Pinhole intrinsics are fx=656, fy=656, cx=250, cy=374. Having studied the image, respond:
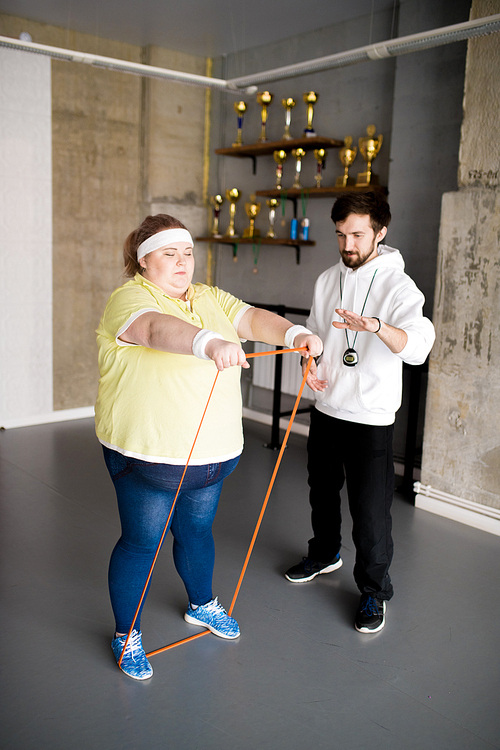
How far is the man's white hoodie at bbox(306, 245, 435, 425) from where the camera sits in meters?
2.47

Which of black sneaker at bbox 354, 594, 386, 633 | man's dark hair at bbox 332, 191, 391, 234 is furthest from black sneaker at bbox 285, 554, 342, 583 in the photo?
man's dark hair at bbox 332, 191, 391, 234

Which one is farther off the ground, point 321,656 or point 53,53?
point 53,53

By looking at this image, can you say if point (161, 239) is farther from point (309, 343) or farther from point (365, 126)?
point (365, 126)

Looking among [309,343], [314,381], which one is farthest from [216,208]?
[309,343]

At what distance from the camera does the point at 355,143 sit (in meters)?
4.84

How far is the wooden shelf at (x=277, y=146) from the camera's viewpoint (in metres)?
4.83

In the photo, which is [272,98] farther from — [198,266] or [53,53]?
[53,53]

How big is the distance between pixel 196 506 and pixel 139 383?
1.69 ft

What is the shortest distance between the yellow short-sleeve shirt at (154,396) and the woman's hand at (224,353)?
11.9 inches

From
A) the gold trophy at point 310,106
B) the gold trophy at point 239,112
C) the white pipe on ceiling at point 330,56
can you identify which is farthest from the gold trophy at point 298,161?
the white pipe on ceiling at point 330,56

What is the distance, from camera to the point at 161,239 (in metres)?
2.01

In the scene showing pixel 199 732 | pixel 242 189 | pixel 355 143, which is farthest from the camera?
pixel 242 189

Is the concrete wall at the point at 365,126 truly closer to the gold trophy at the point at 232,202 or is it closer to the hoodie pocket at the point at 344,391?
the gold trophy at the point at 232,202

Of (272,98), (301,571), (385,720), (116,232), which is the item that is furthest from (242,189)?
(385,720)
